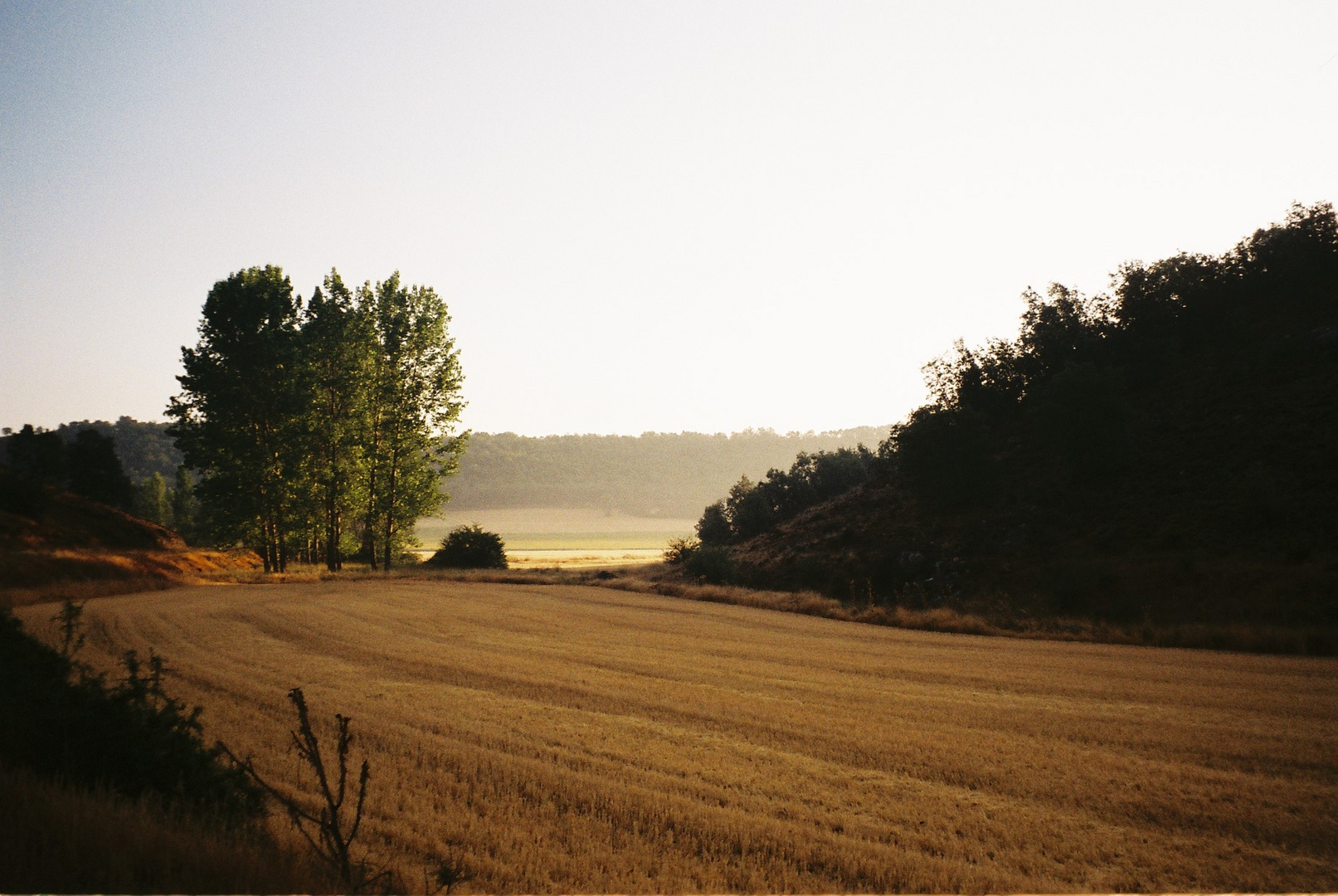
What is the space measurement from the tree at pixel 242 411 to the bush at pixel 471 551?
10438 mm

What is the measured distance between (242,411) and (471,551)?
16256 millimetres

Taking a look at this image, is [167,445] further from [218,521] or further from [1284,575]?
[1284,575]

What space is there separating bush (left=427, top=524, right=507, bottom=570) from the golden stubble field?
31.0m

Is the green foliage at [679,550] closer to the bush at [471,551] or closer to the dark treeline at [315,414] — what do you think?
the bush at [471,551]

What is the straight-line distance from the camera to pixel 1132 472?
38.3 meters

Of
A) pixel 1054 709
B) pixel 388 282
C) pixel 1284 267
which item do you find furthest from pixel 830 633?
pixel 1284 267

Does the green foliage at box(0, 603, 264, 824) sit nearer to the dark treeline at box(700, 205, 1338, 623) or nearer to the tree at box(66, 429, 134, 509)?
the dark treeline at box(700, 205, 1338, 623)

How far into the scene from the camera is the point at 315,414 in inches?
1604

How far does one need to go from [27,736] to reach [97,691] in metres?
0.78

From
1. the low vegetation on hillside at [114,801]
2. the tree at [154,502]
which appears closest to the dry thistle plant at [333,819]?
the low vegetation on hillside at [114,801]

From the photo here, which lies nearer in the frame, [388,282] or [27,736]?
[27,736]

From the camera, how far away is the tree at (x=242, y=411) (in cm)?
3944

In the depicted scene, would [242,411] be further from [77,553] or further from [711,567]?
[711,567]

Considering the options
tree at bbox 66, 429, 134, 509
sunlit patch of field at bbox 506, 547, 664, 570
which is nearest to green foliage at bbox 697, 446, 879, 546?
sunlit patch of field at bbox 506, 547, 664, 570
